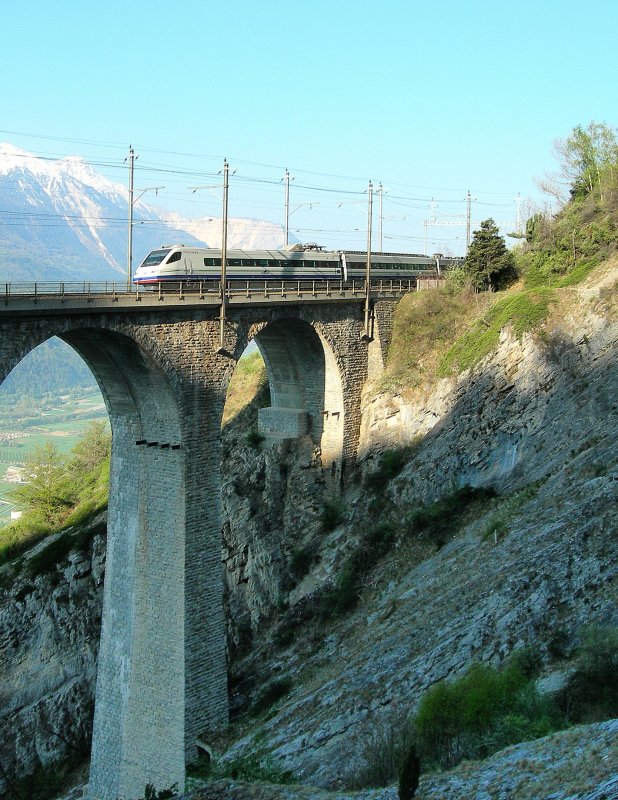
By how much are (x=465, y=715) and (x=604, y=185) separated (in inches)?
1193

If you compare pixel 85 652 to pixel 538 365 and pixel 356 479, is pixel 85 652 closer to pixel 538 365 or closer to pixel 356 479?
pixel 356 479

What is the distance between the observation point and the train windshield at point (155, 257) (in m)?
35.1

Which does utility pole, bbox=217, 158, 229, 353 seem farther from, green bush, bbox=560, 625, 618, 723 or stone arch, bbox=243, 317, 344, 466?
green bush, bbox=560, 625, 618, 723

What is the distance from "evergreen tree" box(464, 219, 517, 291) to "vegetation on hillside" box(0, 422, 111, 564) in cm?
1944

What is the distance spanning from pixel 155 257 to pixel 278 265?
5844mm

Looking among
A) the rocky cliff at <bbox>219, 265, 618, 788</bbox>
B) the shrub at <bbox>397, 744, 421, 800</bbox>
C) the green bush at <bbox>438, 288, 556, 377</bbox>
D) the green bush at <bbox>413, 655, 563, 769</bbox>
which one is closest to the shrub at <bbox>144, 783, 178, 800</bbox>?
the rocky cliff at <bbox>219, 265, 618, 788</bbox>

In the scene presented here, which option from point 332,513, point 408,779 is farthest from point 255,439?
point 408,779

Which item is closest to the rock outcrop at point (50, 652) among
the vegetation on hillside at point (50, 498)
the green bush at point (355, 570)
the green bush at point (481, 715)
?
the vegetation on hillside at point (50, 498)

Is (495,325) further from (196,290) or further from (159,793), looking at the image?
(159,793)

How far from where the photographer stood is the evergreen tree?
42062 mm

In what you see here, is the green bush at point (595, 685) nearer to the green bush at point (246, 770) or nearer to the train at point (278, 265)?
the green bush at point (246, 770)

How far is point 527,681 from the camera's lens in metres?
19.3

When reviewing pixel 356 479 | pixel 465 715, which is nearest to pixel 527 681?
pixel 465 715

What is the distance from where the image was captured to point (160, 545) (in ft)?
101
